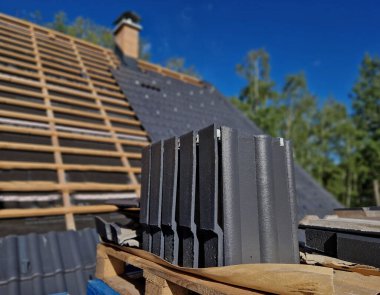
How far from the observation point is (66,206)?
2.96 meters

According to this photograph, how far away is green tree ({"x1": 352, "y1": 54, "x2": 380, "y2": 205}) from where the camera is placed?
78.1 ft

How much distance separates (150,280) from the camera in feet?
5.00

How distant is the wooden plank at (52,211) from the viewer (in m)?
2.63

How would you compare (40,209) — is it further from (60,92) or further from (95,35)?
(95,35)

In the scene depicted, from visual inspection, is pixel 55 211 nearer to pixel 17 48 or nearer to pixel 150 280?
pixel 150 280

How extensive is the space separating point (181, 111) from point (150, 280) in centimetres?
559

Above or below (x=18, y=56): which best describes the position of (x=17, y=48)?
above

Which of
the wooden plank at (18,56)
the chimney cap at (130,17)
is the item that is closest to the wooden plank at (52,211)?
the wooden plank at (18,56)

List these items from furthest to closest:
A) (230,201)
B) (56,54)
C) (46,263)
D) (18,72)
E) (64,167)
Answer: (56,54)
(18,72)
(64,167)
(46,263)
(230,201)

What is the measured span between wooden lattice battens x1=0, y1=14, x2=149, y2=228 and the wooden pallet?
943 millimetres

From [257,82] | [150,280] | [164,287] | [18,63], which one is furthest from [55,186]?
[257,82]

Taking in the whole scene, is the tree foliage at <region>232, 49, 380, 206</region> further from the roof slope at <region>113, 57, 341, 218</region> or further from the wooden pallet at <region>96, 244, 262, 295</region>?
the wooden pallet at <region>96, 244, 262, 295</region>

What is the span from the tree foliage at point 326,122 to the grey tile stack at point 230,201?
23400 mm

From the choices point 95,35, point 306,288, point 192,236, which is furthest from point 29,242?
point 95,35
